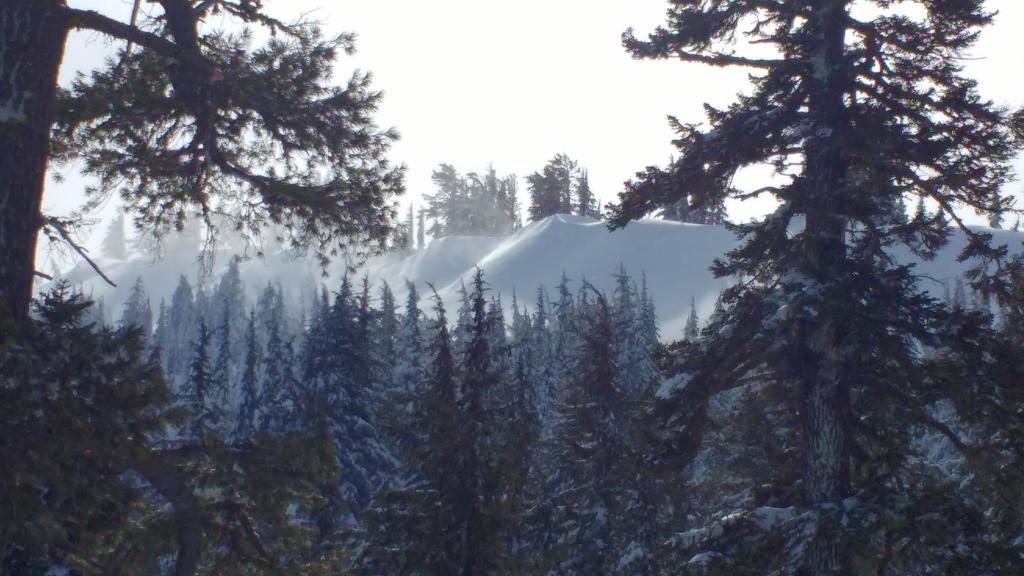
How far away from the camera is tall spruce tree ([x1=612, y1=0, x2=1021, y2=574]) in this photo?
8.88m

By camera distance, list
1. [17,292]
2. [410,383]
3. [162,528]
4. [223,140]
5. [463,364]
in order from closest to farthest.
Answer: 1. [17,292]
2. [162,528]
3. [223,140]
4. [463,364]
5. [410,383]

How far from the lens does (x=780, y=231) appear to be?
9.95 metres

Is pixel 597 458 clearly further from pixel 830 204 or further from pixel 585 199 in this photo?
pixel 585 199

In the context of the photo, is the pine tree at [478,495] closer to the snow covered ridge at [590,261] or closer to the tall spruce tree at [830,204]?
the tall spruce tree at [830,204]

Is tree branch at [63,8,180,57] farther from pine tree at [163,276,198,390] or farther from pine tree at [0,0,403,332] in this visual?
pine tree at [163,276,198,390]

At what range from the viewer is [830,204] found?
970cm

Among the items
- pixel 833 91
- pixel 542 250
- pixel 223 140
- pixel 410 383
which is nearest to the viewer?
pixel 223 140

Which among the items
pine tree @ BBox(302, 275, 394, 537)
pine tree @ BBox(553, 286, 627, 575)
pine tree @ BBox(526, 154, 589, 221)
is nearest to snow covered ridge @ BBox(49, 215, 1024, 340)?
pine tree @ BBox(526, 154, 589, 221)

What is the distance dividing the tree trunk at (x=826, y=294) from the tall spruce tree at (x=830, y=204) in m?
0.02

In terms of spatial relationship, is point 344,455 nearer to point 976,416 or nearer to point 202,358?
point 202,358

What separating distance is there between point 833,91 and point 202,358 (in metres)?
27.6

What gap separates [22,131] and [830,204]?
835 cm

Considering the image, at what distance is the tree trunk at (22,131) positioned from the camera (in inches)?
224

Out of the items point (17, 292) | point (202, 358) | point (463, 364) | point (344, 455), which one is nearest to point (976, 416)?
point (17, 292)
